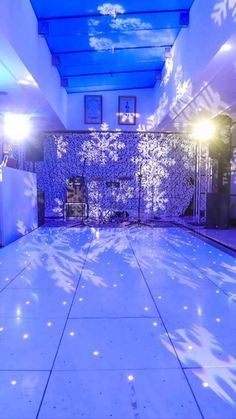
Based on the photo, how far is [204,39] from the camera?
14.6 ft

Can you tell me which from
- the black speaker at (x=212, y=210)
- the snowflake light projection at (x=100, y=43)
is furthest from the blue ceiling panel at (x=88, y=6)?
the black speaker at (x=212, y=210)

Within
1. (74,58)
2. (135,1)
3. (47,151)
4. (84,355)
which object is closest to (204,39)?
(135,1)

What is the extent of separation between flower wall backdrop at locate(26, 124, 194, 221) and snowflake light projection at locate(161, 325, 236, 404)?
7.02 metres

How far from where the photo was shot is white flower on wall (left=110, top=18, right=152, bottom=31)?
527 cm

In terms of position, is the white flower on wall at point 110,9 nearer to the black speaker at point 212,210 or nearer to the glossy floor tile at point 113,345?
the black speaker at point 212,210

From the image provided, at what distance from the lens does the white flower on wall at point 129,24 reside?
5267 millimetres

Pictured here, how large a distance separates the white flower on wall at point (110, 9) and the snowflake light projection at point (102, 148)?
4137mm

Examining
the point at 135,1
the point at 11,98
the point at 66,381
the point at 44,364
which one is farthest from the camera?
the point at 11,98

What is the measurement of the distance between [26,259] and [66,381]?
98.6 inches

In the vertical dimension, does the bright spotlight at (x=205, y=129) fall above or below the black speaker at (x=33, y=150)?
above

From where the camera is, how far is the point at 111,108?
9.64 metres

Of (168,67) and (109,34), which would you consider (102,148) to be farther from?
(109,34)

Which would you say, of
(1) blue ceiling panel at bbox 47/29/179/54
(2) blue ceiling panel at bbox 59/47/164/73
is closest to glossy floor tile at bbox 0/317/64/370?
(1) blue ceiling panel at bbox 47/29/179/54

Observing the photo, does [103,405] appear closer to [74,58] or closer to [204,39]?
[204,39]
